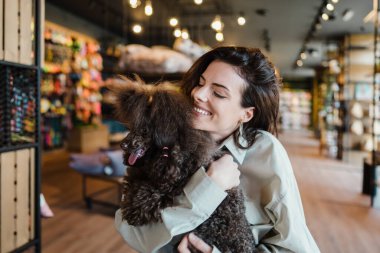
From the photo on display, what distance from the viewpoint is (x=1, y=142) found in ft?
7.88

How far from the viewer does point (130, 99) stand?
38.5 inches

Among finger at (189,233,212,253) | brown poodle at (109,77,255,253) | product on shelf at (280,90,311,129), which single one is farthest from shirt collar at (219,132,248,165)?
product on shelf at (280,90,311,129)

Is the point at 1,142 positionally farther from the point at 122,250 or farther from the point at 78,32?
the point at 78,32

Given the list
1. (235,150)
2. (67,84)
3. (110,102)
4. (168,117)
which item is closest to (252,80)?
(235,150)

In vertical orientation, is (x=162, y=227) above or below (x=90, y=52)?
below

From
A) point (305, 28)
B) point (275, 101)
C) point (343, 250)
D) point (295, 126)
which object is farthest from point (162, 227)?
point (295, 126)

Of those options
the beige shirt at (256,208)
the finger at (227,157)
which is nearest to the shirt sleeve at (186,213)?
the beige shirt at (256,208)

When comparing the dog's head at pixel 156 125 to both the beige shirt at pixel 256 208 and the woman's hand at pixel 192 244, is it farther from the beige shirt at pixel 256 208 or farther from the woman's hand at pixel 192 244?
the woman's hand at pixel 192 244

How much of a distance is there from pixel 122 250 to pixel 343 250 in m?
2.07

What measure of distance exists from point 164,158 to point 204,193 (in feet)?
0.49

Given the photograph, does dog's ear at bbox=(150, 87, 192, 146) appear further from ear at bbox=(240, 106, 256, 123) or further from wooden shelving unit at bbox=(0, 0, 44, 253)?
wooden shelving unit at bbox=(0, 0, 44, 253)

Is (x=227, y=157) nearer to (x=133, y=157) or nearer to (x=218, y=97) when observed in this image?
(x=218, y=97)

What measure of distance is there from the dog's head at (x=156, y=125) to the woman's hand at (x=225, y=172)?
5 centimetres

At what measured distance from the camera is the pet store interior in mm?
2531
